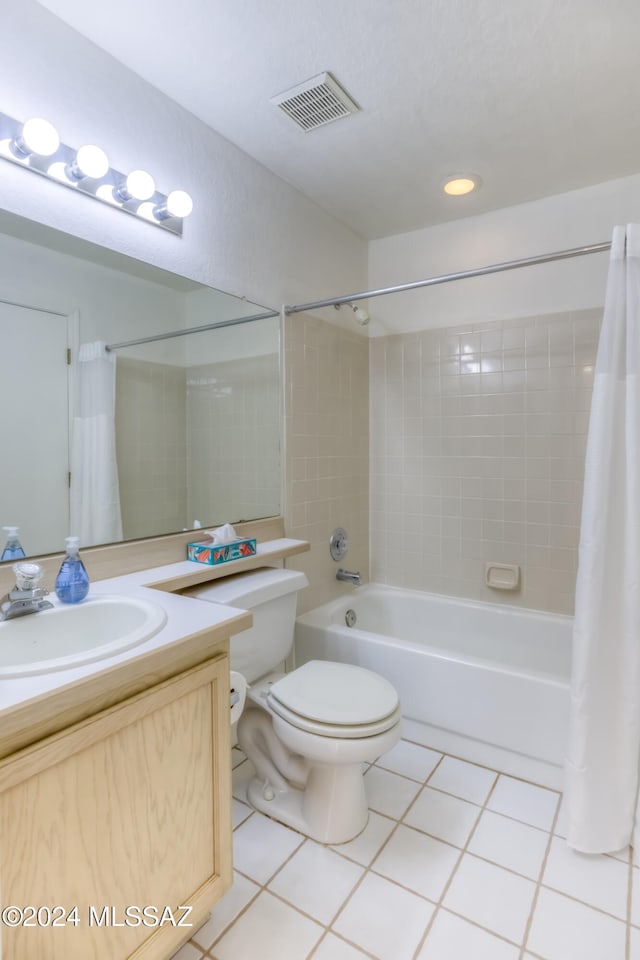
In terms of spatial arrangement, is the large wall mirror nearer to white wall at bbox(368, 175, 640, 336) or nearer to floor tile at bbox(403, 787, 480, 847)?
white wall at bbox(368, 175, 640, 336)

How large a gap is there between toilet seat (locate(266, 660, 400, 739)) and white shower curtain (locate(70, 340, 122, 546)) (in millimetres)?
735

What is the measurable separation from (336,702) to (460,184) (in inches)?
85.2

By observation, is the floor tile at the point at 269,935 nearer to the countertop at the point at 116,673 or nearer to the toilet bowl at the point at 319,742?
the toilet bowl at the point at 319,742

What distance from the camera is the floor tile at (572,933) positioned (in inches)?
46.2

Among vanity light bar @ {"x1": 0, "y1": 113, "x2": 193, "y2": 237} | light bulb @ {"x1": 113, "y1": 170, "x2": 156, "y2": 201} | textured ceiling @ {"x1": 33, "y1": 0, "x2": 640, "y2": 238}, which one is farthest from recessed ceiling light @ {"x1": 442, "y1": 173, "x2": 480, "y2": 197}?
light bulb @ {"x1": 113, "y1": 170, "x2": 156, "y2": 201}

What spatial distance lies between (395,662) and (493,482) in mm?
1036

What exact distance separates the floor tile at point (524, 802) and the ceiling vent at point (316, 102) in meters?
2.41

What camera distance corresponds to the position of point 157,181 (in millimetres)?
1661

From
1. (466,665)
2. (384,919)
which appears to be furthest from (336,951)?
(466,665)

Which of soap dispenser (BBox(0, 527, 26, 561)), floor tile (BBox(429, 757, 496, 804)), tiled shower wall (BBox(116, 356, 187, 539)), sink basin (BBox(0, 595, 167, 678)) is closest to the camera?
sink basin (BBox(0, 595, 167, 678))

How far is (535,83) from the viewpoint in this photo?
1.62 m

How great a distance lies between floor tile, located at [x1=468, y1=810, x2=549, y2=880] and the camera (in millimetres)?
1434

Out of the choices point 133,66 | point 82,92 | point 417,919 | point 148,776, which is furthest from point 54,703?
point 133,66

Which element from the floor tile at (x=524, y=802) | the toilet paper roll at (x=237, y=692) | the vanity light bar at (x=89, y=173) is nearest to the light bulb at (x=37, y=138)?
the vanity light bar at (x=89, y=173)
